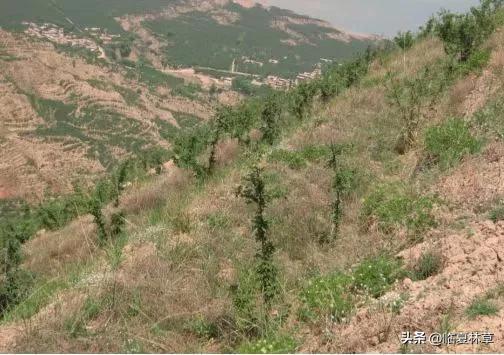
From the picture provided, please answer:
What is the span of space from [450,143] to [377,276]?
10.1 ft

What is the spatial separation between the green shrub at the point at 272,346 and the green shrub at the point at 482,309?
1341 millimetres

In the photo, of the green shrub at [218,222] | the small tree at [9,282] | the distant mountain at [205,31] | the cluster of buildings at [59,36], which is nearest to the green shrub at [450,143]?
the green shrub at [218,222]

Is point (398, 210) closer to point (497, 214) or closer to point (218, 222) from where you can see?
point (497, 214)

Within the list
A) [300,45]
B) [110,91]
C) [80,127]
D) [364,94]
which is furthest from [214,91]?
[364,94]

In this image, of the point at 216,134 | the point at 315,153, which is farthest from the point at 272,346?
the point at 216,134

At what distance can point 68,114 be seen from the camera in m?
64.5

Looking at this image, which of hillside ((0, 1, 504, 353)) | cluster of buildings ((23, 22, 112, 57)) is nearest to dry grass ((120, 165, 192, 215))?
hillside ((0, 1, 504, 353))

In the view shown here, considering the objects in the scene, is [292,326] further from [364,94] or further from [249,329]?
[364,94]

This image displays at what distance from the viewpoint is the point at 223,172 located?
9367mm

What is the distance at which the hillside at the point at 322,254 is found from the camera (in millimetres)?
3875

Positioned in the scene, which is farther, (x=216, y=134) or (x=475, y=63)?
(x=216, y=134)

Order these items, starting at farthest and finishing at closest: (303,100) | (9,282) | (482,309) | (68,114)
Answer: (68,114) → (303,100) → (9,282) → (482,309)

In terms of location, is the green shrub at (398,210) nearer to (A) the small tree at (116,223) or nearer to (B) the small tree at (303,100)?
(A) the small tree at (116,223)

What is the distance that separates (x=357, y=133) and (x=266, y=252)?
197 inches
